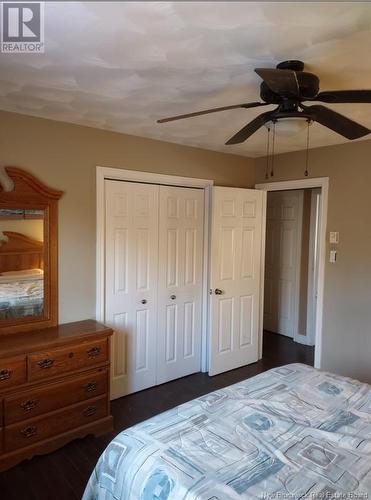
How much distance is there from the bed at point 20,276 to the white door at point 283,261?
3505 millimetres

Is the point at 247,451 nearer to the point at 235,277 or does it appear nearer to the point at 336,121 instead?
the point at 336,121

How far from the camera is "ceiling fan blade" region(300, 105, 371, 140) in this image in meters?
1.75

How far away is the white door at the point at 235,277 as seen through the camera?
12.5 ft

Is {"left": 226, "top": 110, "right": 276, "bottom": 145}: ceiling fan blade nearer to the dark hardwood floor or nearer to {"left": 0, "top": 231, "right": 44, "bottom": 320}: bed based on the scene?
{"left": 0, "top": 231, "right": 44, "bottom": 320}: bed

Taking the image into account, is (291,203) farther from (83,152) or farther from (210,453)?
(210,453)

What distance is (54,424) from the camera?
254 cm

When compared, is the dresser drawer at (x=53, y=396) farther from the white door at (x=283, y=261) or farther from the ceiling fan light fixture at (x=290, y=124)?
Answer: the white door at (x=283, y=261)

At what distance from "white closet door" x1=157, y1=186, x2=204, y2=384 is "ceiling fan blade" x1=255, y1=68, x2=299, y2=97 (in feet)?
6.79

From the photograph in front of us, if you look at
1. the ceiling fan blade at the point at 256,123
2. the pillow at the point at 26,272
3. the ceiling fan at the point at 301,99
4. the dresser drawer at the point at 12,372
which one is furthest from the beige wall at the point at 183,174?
the ceiling fan at the point at 301,99

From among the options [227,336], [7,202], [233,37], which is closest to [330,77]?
[233,37]

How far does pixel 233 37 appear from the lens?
1.55 metres

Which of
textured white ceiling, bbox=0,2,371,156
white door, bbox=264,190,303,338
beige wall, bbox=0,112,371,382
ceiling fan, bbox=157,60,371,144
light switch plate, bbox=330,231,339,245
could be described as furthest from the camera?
white door, bbox=264,190,303,338

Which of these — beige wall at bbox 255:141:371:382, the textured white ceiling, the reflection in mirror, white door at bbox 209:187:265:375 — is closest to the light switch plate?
beige wall at bbox 255:141:371:382

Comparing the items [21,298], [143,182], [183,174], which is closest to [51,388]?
[21,298]
